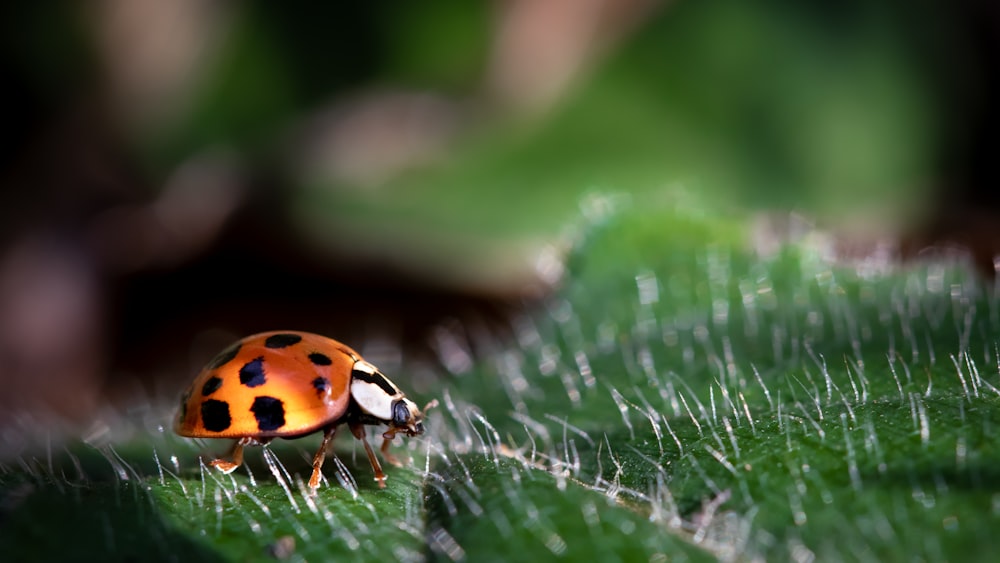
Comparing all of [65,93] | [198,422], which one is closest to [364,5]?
[65,93]

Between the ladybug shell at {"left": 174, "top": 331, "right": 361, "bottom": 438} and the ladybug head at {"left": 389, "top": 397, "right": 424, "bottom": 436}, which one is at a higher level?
the ladybug shell at {"left": 174, "top": 331, "right": 361, "bottom": 438}

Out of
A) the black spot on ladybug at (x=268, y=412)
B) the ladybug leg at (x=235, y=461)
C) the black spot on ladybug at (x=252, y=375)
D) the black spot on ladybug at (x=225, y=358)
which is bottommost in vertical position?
the ladybug leg at (x=235, y=461)

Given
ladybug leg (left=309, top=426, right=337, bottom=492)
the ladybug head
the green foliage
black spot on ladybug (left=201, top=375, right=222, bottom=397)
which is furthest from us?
the ladybug head

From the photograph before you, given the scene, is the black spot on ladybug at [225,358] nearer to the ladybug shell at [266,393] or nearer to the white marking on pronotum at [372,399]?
the ladybug shell at [266,393]

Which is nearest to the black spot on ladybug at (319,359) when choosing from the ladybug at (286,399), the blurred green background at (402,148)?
the ladybug at (286,399)

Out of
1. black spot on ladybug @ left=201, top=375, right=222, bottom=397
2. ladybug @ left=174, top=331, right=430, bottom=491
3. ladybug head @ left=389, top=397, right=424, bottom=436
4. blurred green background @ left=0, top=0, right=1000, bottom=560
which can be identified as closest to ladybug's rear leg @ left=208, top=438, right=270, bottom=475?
ladybug @ left=174, top=331, right=430, bottom=491

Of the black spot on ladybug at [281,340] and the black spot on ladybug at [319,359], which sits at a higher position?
the black spot on ladybug at [281,340]

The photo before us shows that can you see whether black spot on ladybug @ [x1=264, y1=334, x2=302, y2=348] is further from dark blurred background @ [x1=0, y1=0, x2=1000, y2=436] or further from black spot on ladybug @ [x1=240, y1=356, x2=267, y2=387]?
dark blurred background @ [x1=0, y1=0, x2=1000, y2=436]
